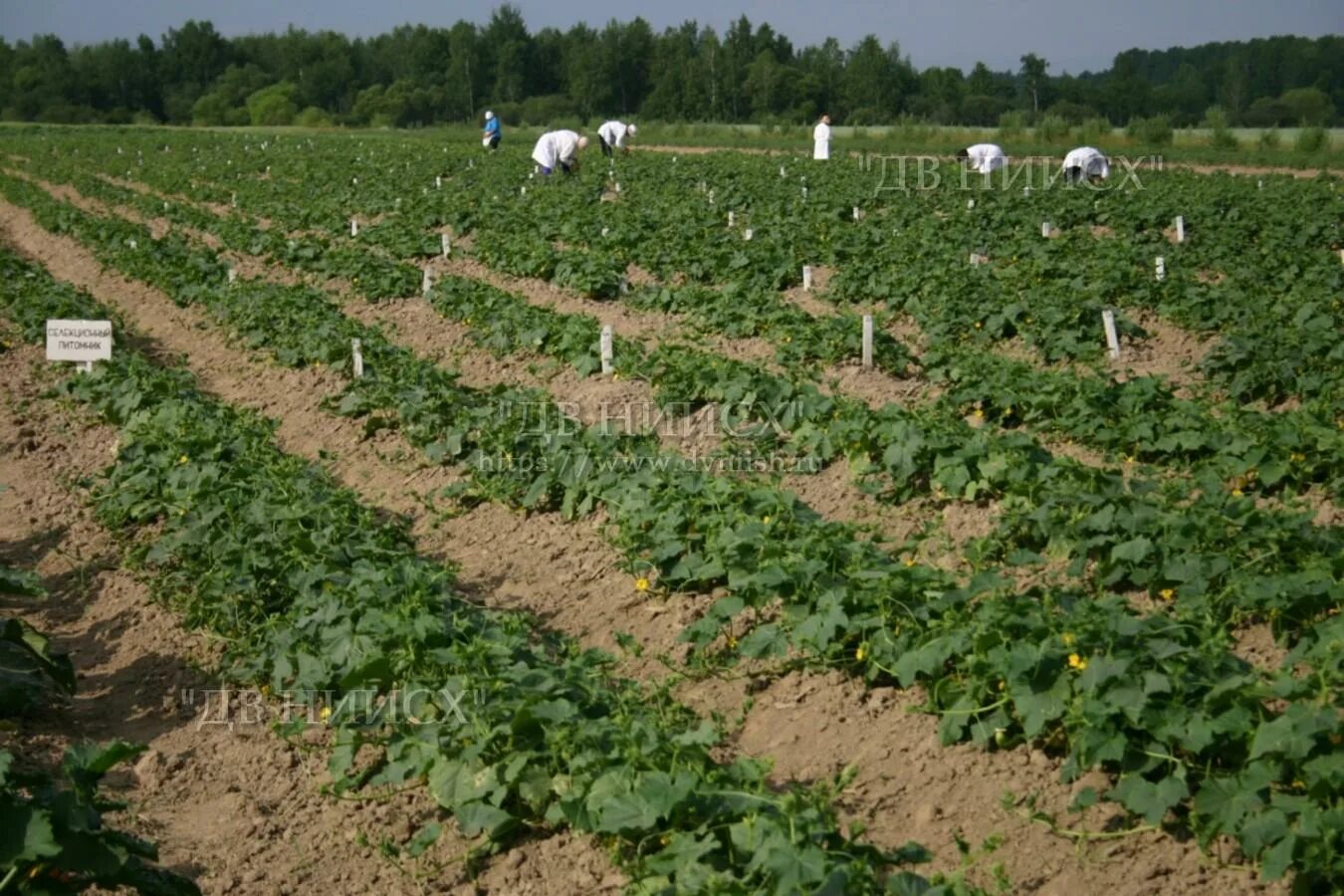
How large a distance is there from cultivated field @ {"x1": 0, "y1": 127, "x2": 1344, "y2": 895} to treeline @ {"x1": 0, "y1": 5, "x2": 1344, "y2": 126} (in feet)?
136

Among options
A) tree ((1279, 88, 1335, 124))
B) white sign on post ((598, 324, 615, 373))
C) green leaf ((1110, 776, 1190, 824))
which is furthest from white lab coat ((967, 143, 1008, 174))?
tree ((1279, 88, 1335, 124))

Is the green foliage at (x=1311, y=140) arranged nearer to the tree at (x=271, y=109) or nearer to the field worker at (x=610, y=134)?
the field worker at (x=610, y=134)

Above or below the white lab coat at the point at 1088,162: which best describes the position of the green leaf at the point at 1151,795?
below

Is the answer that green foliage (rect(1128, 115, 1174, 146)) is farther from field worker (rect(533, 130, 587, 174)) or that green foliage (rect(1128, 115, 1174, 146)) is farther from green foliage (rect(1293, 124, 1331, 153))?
field worker (rect(533, 130, 587, 174))

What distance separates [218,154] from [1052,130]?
2308 cm

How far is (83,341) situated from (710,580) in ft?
21.6

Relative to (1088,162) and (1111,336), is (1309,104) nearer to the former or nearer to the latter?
(1088,162)

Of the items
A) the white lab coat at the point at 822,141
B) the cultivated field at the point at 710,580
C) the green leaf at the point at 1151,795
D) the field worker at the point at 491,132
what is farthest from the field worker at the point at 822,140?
the green leaf at the point at 1151,795

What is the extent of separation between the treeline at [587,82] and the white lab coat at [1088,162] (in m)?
26.3

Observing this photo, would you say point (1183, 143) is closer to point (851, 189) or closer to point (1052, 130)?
point (1052, 130)

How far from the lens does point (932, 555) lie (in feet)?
22.7

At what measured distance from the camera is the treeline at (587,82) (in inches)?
2589

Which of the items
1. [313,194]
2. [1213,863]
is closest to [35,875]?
[1213,863]

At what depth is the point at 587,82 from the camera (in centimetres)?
7506
